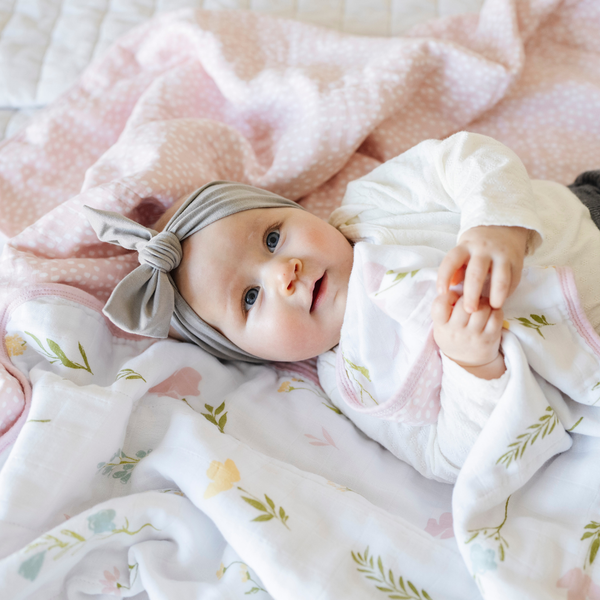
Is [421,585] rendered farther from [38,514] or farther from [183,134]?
[183,134]

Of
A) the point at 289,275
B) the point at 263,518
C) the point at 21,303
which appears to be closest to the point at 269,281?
the point at 289,275

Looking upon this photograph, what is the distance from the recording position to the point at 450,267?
76cm

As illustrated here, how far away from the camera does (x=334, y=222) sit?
121cm

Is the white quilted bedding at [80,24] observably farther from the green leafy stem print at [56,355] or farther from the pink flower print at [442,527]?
the pink flower print at [442,527]

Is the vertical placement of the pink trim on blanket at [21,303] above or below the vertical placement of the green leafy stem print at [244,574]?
above

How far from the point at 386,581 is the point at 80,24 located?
5.72 feet

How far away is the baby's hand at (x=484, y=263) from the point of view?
74 centimetres

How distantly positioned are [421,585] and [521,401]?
31cm

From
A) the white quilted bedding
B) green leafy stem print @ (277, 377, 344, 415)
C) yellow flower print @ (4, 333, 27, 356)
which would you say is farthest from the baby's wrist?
the white quilted bedding

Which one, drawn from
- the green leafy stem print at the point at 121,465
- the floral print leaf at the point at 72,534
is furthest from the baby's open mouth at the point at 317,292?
the floral print leaf at the point at 72,534

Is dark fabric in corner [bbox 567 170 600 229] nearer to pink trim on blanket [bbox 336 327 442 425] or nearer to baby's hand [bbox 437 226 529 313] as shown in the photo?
baby's hand [bbox 437 226 529 313]

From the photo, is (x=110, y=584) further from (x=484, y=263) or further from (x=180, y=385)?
(x=484, y=263)

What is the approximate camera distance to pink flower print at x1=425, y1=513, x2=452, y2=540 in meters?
0.87

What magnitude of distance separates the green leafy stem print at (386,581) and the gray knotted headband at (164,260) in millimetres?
492
